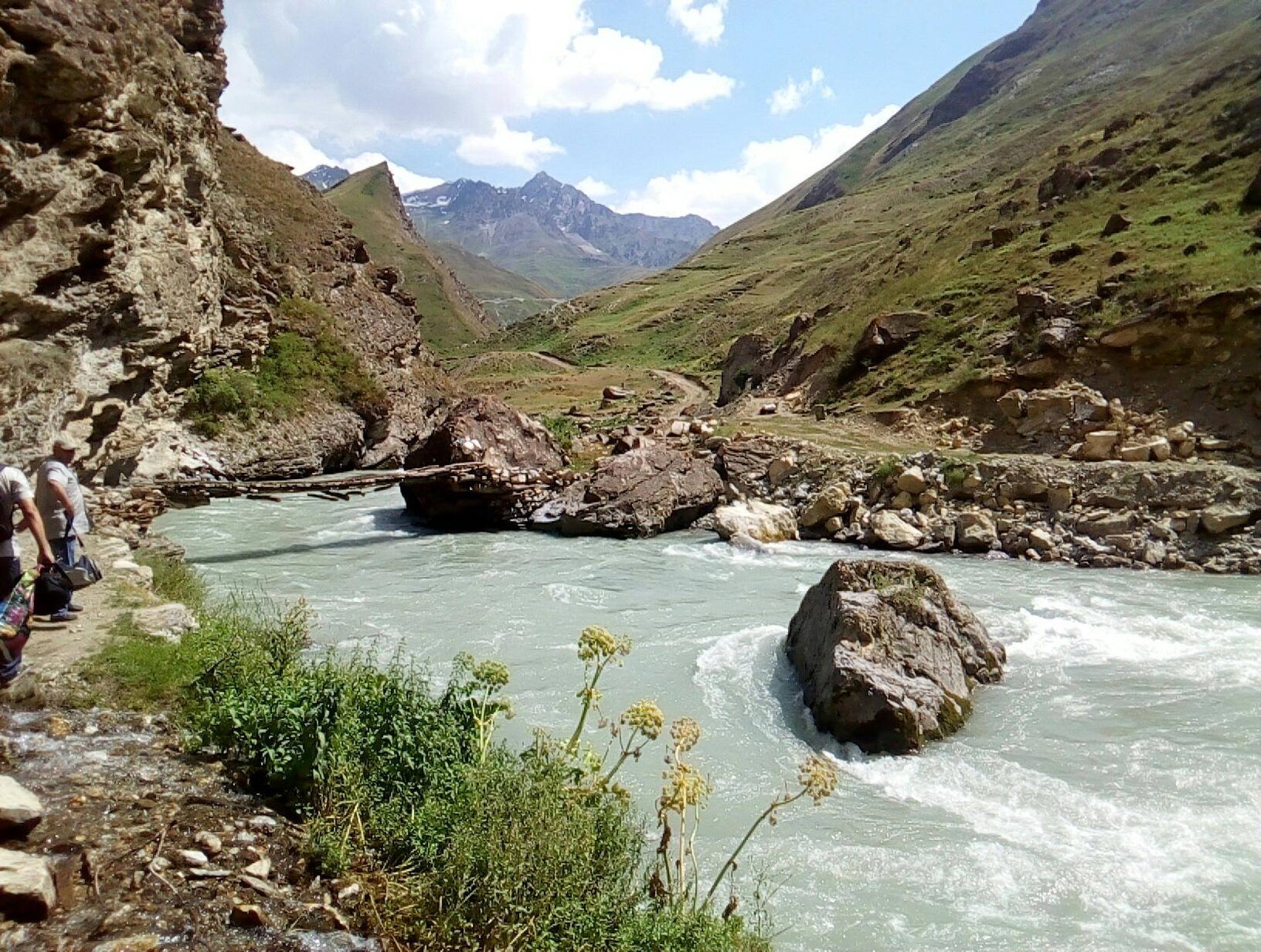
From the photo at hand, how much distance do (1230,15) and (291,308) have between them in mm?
122378

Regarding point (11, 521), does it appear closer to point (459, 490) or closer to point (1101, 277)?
point (459, 490)

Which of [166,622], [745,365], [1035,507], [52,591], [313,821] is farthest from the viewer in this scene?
[745,365]

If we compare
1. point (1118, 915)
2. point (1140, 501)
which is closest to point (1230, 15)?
point (1140, 501)

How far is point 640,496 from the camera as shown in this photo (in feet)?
65.2

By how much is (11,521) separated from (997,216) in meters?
39.8

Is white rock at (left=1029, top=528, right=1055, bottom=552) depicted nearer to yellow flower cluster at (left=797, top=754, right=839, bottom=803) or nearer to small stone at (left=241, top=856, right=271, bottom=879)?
yellow flower cluster at (left=797, top=754, right=839, bottom=803)

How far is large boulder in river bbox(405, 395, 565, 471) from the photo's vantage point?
21.6 m

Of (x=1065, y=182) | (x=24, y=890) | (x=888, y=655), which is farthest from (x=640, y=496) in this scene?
(x=1065, y=182)

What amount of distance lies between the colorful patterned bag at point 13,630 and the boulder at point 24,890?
294 cm

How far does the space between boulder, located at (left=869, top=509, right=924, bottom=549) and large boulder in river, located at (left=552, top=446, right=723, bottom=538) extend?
178 inches

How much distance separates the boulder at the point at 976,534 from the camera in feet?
55.4

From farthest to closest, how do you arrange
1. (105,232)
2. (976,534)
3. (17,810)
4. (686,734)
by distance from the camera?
(976,534)
(105,232)
(686,734)
(17,810)

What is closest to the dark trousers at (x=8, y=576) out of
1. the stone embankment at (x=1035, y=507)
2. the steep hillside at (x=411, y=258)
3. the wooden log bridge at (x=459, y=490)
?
the wooden log bridge at (x=459, y=490)

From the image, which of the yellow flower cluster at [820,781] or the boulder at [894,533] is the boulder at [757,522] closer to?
the boulder at [894,533]
